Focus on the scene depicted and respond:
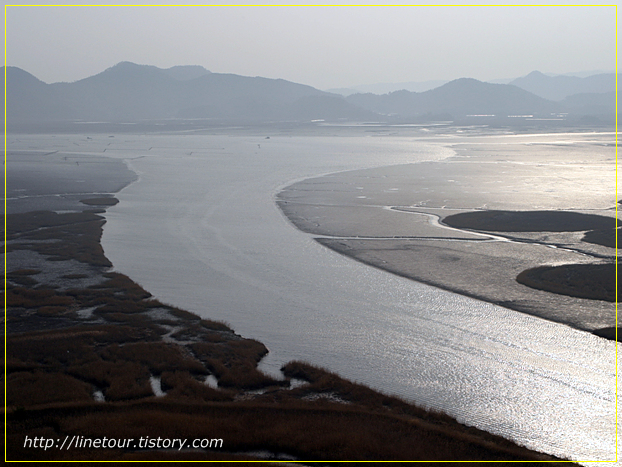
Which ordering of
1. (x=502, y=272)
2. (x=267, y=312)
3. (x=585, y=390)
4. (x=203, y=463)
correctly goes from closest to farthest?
(x=203, y=463) < (x=585, y=390) < (x=267, y=312) < (x=502, y=272)

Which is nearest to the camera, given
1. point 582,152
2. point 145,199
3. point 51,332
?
point 51,332

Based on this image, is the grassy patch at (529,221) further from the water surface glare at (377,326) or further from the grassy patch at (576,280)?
the water surface glare at (377,326)

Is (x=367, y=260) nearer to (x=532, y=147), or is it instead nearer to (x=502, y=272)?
(x=502, y=272)

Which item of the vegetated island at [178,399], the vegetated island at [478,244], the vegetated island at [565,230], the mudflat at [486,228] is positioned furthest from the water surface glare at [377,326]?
the vegetated island at [565,230]

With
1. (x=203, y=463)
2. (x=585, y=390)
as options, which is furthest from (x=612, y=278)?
(x=203, y=463)

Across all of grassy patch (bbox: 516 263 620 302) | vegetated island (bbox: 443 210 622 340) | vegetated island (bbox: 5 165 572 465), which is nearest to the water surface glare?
vegetated island (bbox: 5 165 572 465)

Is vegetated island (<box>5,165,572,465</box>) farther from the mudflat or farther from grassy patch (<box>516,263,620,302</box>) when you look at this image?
grassy patch (<box>516,263,620,302</box>)

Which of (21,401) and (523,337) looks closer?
(21,401)
